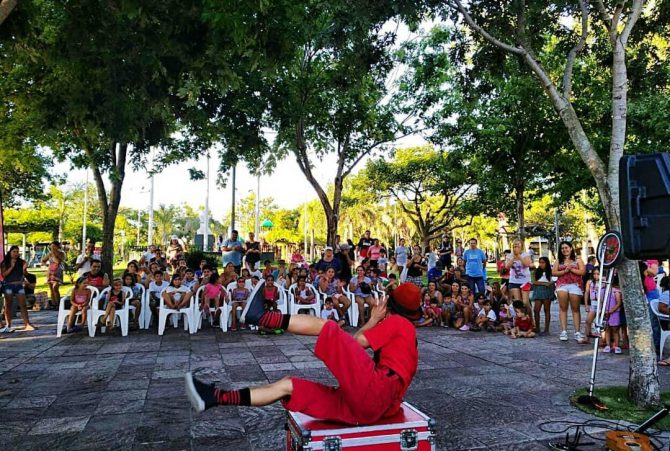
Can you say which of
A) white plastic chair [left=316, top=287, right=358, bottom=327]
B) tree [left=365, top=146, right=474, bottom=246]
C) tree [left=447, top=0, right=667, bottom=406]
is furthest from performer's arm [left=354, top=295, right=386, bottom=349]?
tree [left=365, top=146, right=474, bottom=246]

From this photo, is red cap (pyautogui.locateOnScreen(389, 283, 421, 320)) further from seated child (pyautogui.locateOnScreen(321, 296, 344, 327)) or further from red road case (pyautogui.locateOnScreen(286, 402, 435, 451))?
seated child (pyautogui.locateOnScreen(321, 296, 344, 327))

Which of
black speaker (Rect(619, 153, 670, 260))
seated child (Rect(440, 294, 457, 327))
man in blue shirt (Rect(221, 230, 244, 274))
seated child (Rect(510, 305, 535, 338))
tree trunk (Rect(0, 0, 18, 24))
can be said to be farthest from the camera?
man in blue shirt (Rect(221, 230, 244, 274))

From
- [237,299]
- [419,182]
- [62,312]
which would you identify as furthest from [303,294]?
[419,182]

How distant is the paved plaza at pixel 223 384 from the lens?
4207 millimetres

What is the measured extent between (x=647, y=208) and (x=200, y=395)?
3185 mm

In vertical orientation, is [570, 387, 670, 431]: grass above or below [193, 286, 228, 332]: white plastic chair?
below

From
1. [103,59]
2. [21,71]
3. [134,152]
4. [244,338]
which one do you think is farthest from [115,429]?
[134,152]

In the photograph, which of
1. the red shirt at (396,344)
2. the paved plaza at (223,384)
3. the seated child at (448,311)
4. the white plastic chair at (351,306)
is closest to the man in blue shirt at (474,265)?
the seated child at (448,311)

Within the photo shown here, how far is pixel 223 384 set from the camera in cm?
588

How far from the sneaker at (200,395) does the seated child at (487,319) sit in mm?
8153

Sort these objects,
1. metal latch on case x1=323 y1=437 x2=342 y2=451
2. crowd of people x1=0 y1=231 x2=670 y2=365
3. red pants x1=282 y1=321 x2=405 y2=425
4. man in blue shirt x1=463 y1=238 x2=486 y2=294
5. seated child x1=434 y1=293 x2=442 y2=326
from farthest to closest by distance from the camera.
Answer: man in blue shirt x1=463 y1=238 x2=486 y2=294 → seated child x1=434 y1=293 x2=442 y2=326 → crowd of people x1=0 y1=231 x2=670 y2=365 → red pants x1=282 y1=321 x2=405 y2=425 → metal latch on case x1=323 y1=437 x2=342 y2=451

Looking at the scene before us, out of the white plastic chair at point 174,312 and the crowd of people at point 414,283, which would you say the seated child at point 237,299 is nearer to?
the crowd of people at point 414,283

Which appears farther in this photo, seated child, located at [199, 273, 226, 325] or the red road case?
seated child, located at [199, 273, 226, 325]

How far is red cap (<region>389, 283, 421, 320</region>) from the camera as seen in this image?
3555 millimetres
